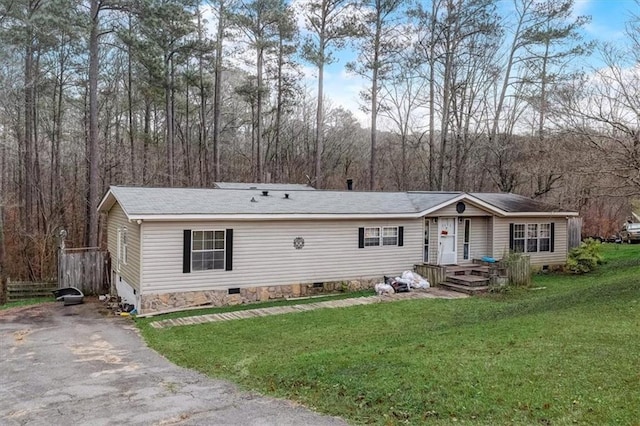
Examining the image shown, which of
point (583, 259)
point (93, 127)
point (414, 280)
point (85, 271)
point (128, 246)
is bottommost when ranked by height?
point (414, 280)

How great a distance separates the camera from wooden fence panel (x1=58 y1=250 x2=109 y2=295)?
14891mm

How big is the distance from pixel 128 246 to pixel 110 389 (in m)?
7.26

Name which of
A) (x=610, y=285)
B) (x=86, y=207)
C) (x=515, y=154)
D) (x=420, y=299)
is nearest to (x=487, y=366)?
(x=420, y=299)

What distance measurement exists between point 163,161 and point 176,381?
18.8 m

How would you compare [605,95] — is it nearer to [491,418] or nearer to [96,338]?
[491,418]

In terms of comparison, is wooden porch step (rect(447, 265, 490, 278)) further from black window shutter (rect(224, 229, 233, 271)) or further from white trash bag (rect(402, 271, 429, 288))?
black window shutter (rect(224, 229, 233, 271))

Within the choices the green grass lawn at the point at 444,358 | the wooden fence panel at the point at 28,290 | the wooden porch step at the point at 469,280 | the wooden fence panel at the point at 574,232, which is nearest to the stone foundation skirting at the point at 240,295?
the green grass lawn at the point at 444,358

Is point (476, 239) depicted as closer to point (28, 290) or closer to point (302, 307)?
point (302, 307)

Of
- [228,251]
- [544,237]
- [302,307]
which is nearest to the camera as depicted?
[302,307]

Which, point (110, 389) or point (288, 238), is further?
point (288, 238)

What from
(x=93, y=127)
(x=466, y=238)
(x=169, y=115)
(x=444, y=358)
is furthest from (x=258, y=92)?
(x=444, y=358)

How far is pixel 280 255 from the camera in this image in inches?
539

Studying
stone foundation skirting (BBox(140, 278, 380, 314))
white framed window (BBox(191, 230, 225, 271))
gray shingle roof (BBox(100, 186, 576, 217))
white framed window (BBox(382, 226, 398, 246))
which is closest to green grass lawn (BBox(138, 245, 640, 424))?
stone foundation skirting (BBox(140, 278, 380, 314))

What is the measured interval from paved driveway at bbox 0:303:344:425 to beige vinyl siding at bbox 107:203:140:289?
2278 mm
